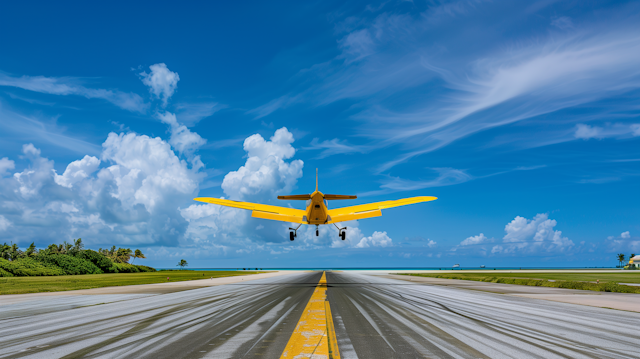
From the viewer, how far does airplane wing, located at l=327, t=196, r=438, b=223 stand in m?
32.6

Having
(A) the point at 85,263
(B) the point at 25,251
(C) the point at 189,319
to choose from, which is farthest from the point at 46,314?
(B) the point at 25,251

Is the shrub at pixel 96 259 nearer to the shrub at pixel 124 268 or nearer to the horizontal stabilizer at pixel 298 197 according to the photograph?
the shrub at pixel 124 268

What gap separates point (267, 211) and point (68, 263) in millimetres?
62983

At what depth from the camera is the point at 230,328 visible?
33.5ft

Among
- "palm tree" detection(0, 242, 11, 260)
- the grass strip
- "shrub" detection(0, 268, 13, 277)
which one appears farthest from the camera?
"palm tree" detection(0, 242, 11, 260)

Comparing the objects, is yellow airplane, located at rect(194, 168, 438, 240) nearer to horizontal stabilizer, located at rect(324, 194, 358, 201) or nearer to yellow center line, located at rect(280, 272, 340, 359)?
horizontal stabilizer, located at rect(324, 194, 358, 201)

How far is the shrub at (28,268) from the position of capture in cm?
5797

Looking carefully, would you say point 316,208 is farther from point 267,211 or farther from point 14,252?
point 14,252

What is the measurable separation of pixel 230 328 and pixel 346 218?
23860mm

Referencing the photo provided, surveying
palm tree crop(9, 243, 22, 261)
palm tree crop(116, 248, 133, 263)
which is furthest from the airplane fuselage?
palm tree crop(116, 248, 133, 263)

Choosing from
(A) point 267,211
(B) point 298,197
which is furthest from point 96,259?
(B) point 298,197

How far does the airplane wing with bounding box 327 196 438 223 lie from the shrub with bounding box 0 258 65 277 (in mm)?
58805

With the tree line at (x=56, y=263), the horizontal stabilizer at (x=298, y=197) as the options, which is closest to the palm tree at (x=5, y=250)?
the tree line at (x=56, y=263)

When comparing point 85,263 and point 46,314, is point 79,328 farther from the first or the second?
point 85,263
